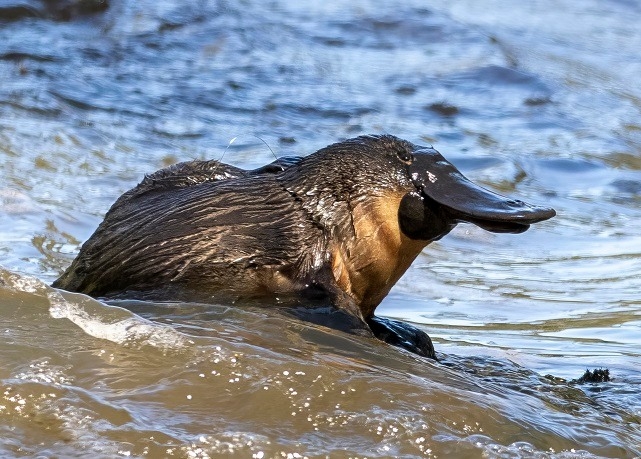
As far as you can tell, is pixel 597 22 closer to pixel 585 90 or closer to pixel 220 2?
pixel 585 90

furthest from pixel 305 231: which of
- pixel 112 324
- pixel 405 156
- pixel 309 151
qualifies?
pixel 309 151

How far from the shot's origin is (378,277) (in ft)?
18.1

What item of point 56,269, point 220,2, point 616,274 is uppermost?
point 220,2

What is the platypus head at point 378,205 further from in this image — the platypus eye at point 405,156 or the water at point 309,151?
the water at point 309,151

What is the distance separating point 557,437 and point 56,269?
12.6ft

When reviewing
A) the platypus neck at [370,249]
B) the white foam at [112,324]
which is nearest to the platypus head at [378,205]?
the platypus neck at [370,249]

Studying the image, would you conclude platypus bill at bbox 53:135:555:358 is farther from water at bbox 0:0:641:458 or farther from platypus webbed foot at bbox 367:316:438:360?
water at bbox 0:0:641:458

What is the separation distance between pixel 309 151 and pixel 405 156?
18.4ft

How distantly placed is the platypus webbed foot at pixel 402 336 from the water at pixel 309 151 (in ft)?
0.61

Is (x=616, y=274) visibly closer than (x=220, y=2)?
Yes

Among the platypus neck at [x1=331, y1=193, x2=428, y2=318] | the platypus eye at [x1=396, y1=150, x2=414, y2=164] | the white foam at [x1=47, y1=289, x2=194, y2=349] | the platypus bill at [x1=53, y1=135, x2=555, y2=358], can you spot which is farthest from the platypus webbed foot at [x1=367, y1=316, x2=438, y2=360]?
the white foam at [x1=47, y1=289, x2=194, y2=349]

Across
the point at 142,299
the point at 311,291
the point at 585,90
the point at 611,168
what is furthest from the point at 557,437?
the point at 585,90

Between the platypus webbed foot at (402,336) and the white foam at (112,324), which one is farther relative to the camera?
the platypus webbed foot at (402,336)

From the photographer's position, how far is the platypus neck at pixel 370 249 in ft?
17.9
